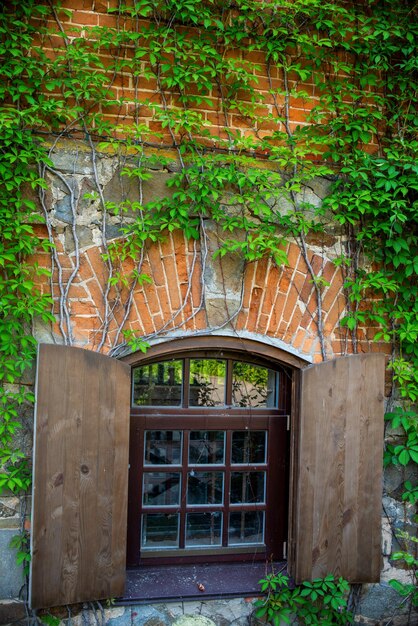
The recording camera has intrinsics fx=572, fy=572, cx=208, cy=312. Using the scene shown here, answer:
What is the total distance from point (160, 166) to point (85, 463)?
1.69m

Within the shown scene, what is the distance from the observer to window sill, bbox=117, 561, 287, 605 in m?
3.18

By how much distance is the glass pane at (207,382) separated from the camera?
3.47m

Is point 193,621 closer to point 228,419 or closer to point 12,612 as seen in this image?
point 12,612

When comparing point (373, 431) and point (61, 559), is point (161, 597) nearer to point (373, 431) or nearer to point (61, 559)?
point (61, 559)

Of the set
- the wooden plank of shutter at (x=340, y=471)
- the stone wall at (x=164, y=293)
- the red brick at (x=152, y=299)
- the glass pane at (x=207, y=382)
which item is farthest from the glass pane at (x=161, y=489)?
the red brick at (x=152, y=299)

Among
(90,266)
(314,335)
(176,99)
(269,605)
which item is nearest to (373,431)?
(314,335)

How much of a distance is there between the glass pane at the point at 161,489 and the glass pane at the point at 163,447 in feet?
0.25

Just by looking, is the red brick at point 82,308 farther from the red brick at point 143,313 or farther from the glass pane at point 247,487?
the glass pane at point 247,487

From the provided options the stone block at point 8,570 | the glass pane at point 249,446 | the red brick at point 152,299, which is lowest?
the stone block at point 8,570

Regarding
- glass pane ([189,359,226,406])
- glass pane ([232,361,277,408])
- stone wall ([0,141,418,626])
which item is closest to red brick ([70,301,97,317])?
stone wall ([0,141,418,626])

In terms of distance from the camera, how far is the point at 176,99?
3311mm

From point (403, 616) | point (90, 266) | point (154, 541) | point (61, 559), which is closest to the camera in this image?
point (61, 559)

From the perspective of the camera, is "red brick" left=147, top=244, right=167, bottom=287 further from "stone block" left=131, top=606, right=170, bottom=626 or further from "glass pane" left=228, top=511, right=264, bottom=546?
"stone block" left=131, top=606, right=170, bottom=626

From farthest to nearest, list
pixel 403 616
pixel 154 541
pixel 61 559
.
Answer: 1. pixel 403 616
2. pixel 154 541
3. pixel 61 559
